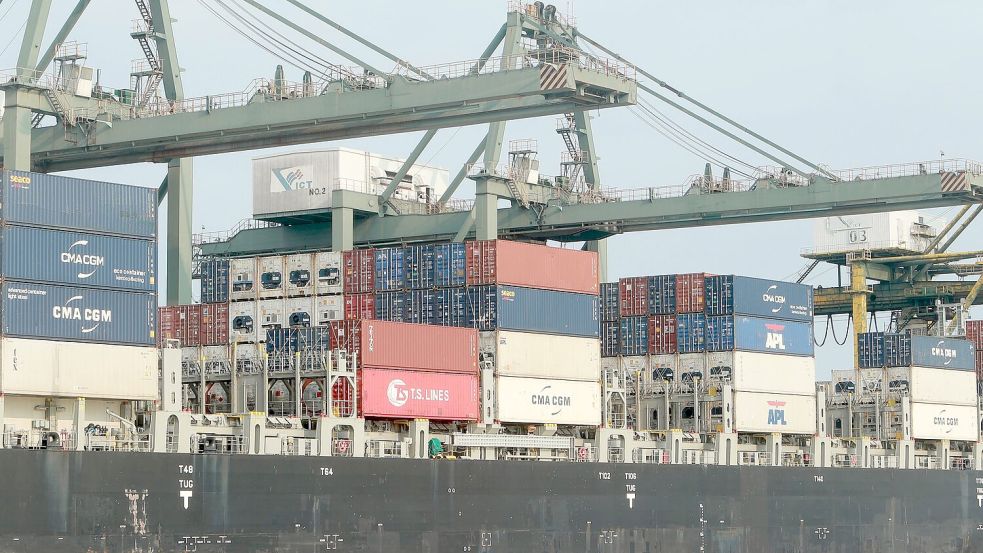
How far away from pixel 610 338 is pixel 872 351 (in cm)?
1447

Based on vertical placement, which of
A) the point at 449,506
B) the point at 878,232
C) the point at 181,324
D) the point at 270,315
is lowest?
the point at 449,506

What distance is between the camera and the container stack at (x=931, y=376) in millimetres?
66375

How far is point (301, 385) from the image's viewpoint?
46031mm

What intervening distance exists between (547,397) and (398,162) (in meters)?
18.8

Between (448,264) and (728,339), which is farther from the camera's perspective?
(728,339)

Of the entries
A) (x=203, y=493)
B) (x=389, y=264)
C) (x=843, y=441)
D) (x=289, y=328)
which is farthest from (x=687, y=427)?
(x=203, y=493)

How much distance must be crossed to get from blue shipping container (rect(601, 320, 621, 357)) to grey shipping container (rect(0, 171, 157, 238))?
22.8 meters

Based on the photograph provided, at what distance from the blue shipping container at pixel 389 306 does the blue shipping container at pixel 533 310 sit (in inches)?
108

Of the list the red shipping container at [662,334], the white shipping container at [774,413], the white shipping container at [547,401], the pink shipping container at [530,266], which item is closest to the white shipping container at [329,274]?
the pink shipping container at [530,266]

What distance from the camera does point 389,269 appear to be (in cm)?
5150

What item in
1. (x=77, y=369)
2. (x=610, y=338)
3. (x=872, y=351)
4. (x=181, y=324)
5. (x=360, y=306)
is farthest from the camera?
(x=872, y=351)

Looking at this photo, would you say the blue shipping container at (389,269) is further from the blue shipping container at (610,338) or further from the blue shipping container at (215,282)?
the blue shipping container at (610,338)

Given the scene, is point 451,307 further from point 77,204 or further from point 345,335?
point 77,204

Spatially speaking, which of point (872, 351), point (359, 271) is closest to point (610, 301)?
point (359, 271)
